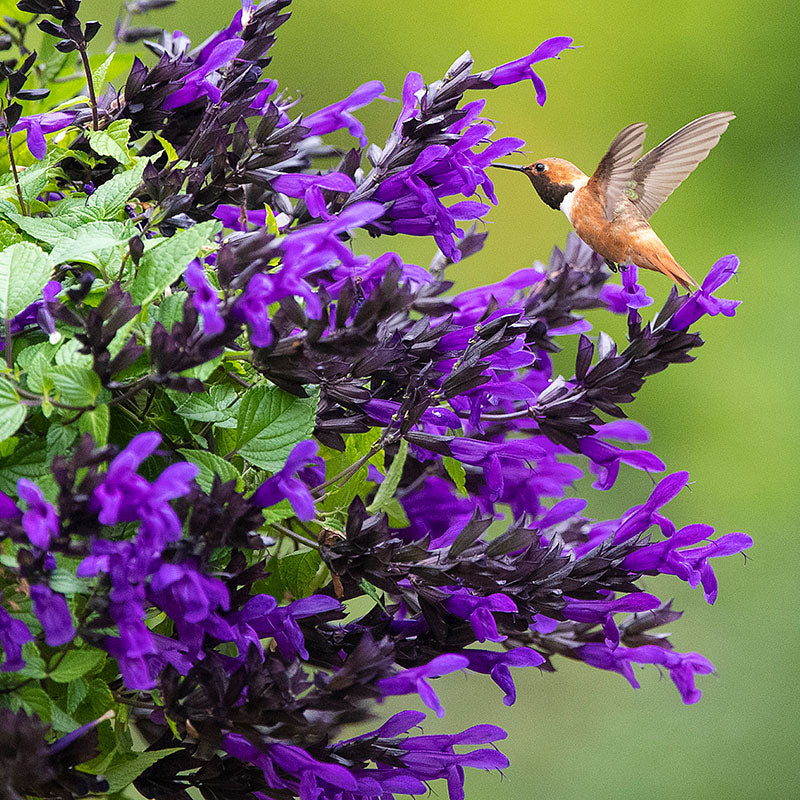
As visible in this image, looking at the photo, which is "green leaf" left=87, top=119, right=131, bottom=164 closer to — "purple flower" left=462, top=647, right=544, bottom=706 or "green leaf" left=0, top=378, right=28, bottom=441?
"green leaf" left=0, top=378, right=28, bottom=441

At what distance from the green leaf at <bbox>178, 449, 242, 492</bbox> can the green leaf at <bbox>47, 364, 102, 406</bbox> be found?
0.05 m

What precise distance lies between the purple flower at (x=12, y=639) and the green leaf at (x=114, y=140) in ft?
0.65

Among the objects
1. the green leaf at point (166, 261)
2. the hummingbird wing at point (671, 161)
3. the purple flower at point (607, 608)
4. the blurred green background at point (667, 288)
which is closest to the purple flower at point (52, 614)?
the green leaf at point (166, 261)

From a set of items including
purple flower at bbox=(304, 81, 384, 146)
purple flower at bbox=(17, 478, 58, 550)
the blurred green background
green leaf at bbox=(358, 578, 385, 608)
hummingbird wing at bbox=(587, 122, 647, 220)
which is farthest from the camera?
the blurred green background

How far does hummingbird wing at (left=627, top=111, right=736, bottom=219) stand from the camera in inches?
22.1

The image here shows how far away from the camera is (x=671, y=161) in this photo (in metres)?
0.59

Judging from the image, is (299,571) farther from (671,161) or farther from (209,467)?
(671,161)

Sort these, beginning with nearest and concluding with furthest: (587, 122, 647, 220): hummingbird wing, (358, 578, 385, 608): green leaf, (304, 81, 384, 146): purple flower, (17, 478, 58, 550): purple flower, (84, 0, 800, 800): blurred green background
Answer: (17, 478, 58, 550): purple flower < (358, 578, 385, 608): green leaf < (304, 81, 384, 146): purple flower < (587, 122, 647, 220): hummingbird wing < (84, 0, 800, 800): blurred green background

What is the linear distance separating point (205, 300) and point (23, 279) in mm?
70

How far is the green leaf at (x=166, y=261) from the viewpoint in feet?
1.03

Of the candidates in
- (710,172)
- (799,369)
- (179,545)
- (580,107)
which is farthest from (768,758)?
(179,545)

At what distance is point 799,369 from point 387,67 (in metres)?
0.86

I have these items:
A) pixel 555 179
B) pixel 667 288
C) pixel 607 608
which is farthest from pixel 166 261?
pixel 667 288

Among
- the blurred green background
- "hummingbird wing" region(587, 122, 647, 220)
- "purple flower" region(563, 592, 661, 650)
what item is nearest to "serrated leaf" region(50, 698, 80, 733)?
"purple flower" region(563, 592, 661, 650)
